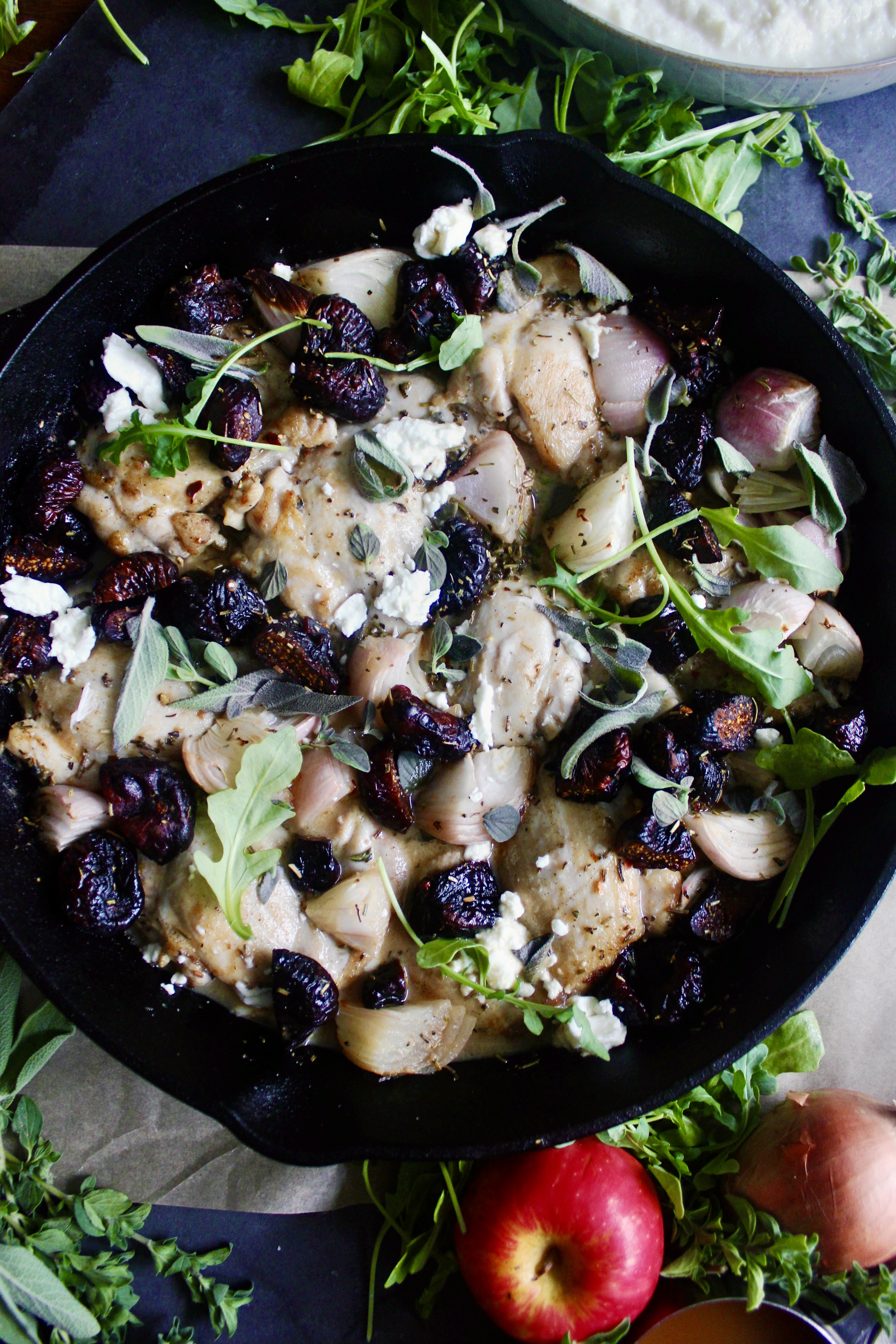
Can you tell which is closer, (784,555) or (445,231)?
(784,555)

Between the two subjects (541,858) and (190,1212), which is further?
(190,1212)

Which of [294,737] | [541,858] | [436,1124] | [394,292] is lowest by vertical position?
[436,1124]

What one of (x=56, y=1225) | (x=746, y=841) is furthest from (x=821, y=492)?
(x=56, y=1225)

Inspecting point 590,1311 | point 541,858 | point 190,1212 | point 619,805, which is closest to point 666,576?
point 619,805

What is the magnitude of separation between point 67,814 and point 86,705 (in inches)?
9.2

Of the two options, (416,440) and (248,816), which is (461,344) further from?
(248,816)

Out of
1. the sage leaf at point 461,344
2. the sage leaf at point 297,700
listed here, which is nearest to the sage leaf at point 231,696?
the sage leaf at point 297,700

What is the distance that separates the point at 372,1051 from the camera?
208cm

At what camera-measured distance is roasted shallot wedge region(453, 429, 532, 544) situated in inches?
83.8

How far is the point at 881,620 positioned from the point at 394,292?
1.34m

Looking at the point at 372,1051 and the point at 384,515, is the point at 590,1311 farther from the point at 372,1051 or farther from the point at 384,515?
the point at 384,515

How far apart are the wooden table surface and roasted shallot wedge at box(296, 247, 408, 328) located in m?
1.07

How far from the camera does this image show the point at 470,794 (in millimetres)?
2086

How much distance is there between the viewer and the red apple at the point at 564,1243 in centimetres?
223
